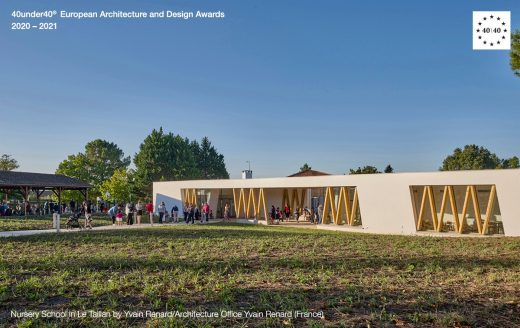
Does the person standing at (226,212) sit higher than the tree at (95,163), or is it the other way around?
the tree at (95,163)

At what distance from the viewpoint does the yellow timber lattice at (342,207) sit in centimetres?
2298

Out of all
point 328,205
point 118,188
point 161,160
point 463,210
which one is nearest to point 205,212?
point 328,205

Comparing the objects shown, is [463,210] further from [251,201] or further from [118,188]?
[118,188]

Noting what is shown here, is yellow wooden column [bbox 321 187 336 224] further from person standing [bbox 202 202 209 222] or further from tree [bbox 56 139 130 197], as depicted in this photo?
tree [bbox 56 139 130 197]

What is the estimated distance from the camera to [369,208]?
71.1 feet

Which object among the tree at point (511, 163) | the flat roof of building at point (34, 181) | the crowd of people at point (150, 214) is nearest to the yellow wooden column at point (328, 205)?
the crowd of people at point (150, 214)

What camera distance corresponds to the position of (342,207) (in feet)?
80.0

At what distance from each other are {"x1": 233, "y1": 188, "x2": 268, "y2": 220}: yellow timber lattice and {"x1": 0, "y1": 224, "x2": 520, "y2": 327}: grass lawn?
15099 mm

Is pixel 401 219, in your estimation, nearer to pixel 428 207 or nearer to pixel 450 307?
pixel 428 207

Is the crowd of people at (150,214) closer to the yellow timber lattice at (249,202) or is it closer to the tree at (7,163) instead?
the yellow timber lattice at (249,202)

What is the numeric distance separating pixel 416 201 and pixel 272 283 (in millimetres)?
15989

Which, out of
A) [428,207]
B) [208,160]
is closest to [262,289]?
[428,207]

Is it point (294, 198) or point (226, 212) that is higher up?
point (294, 198)

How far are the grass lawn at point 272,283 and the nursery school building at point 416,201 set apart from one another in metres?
5.01
